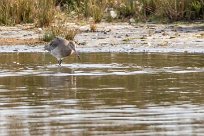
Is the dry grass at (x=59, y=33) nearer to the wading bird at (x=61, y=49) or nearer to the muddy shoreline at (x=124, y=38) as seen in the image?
the muddy shoreline at (x=124, y=38)

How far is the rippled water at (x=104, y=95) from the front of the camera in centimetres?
901

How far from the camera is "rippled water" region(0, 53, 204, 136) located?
29.6 feet

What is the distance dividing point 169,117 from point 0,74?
17.7 feet

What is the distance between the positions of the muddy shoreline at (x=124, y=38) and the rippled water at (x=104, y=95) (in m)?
1.55

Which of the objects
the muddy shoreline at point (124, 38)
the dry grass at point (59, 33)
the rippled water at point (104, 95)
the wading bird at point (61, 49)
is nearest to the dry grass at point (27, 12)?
the muddy shoreline at point (124, 38)

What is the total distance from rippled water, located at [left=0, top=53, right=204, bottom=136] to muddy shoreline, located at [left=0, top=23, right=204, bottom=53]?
155cm

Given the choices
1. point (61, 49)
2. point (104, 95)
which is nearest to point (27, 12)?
point (61, 49)

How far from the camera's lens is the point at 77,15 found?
25516 millimetres

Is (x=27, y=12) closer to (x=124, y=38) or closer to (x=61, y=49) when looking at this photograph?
(x=124, y=38)

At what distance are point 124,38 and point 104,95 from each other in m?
9.50

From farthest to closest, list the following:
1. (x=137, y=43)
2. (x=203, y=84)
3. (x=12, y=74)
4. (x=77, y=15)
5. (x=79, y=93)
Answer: (x=77, y=15), (x=137, y=43), (x=12, y=74), (x=203, y=84), (x=79, y=93)

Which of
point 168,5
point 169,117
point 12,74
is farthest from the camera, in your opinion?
point 168,5

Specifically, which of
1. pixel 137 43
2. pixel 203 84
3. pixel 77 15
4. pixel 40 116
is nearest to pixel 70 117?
pixel 40 116

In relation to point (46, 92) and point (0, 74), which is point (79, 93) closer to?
point (46, 92)
